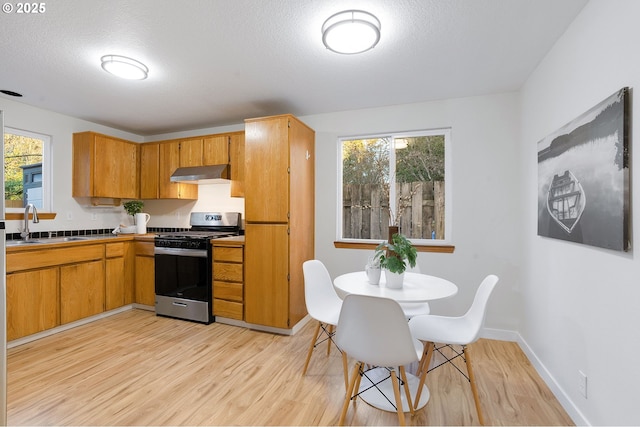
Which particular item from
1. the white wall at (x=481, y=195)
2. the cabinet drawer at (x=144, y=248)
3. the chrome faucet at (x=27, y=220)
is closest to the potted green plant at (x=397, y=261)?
the white wall at (x=481, y=195)

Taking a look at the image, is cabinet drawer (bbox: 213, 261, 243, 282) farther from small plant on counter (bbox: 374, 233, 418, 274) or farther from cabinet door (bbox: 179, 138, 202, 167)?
small plant on counter (bbox: 374, 233, 418, 274)

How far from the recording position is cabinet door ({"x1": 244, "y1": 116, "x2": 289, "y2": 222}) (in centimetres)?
296

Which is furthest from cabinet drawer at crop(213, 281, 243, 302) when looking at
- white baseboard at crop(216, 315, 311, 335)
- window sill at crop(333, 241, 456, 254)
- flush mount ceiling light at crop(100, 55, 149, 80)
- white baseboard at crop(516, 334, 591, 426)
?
white baseboard at crop(516, 334, 591, 426)

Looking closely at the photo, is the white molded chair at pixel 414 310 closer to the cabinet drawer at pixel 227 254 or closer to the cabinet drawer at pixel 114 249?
the cabinet drawer at pixel 227 254

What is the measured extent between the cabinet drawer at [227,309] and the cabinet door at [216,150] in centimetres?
166

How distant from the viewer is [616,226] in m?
1.39

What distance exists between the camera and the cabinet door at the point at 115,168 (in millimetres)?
3674

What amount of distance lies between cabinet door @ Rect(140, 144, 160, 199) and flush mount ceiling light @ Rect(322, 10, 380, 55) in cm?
318

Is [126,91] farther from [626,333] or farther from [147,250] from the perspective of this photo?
[626,333]

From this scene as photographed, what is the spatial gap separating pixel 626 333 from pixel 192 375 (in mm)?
2622

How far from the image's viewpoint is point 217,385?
7.00 ft

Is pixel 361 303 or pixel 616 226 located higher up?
pixel 616 226

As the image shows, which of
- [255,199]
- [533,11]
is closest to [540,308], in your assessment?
[533,11]

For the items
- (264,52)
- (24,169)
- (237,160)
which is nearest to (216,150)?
(237,160)
